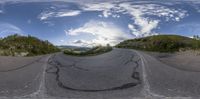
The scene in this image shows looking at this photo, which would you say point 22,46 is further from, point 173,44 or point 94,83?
point 94,83

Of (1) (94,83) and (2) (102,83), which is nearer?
(2) (102,83)

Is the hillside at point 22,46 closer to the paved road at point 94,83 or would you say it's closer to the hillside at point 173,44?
the hillside at point 173,44

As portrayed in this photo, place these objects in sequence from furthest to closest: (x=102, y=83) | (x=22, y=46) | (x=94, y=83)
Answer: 1. (x=22, y=46)
2. (x=94, y=83)
3. (x=102, y=83)

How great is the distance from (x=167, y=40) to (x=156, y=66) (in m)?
15.1

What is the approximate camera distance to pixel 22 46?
3441 centimetres

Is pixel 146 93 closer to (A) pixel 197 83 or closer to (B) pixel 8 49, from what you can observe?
(A) pixel 197 83

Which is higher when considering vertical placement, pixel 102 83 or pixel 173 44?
pixel 173 44

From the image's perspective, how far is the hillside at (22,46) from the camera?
3171 centimetres

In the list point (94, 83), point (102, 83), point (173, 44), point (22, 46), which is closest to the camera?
point (102, 83)

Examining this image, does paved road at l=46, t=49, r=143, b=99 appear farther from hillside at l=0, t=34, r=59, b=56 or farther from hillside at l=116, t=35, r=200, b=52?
hillside at l=0, t=34, r=59, b=56

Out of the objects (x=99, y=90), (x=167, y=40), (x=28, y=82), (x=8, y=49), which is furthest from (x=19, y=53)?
(x=99, y=90)

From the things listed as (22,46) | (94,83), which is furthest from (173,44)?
(94,83)

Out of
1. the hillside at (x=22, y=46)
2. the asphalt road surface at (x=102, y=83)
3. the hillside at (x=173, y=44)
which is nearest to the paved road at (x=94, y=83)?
the asphalt road surface at (x=102, y=83)

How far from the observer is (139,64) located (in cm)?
1681
